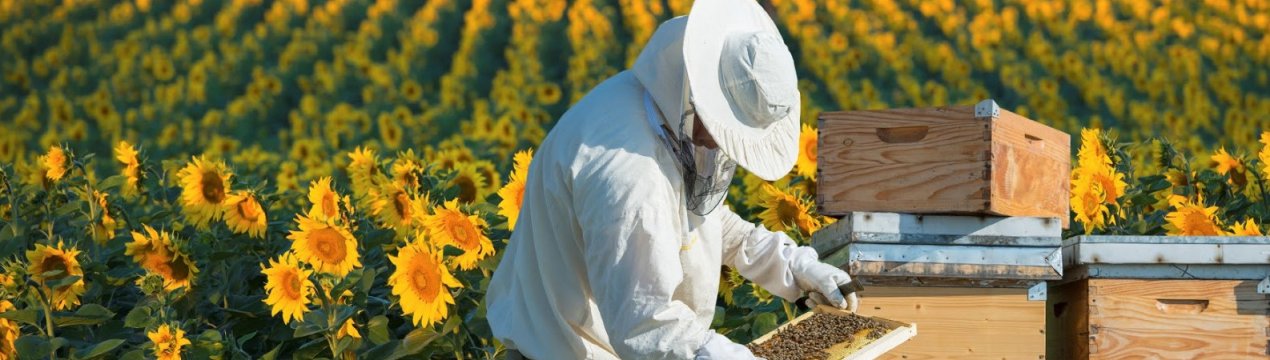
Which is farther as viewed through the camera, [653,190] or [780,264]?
Answer: [780,264]

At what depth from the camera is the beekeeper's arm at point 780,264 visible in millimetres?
3588

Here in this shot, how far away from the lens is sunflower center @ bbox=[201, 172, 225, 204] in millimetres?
Answer: 5234

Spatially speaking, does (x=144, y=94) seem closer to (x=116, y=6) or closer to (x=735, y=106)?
(x=116, y=6)

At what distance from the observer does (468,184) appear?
18.9 ft

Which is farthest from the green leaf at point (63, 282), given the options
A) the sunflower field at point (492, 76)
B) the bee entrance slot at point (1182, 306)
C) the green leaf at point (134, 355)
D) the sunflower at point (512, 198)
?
the bee entrance slot at point (1182, 306)

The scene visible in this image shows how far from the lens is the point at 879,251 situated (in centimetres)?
438

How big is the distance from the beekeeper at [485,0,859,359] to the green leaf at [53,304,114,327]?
1811 millimetres

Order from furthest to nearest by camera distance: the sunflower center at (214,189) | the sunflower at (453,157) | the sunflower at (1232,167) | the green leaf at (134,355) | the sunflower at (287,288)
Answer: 1. the sunflower at (453,157)
2. the sunflower at (1232,167)
3. the sunflower center at (214,189)
4. the green leaf at (134,355)
5. the sunflower at (287,288)

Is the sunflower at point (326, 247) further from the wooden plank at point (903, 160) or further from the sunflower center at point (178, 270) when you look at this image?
the wooden plank at point (903, 160)

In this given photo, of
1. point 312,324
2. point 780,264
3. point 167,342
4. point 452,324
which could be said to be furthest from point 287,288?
point 780,264

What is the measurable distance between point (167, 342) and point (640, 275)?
1990 mm

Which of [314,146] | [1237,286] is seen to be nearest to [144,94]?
[314,146]

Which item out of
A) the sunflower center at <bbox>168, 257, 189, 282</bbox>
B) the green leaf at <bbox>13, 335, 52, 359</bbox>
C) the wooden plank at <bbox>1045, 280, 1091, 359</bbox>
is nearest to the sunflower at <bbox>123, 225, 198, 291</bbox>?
the sunflower center at <bbox>168, 257, 189, 282</bbox>

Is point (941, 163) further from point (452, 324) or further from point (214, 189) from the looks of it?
point (214, 189)
